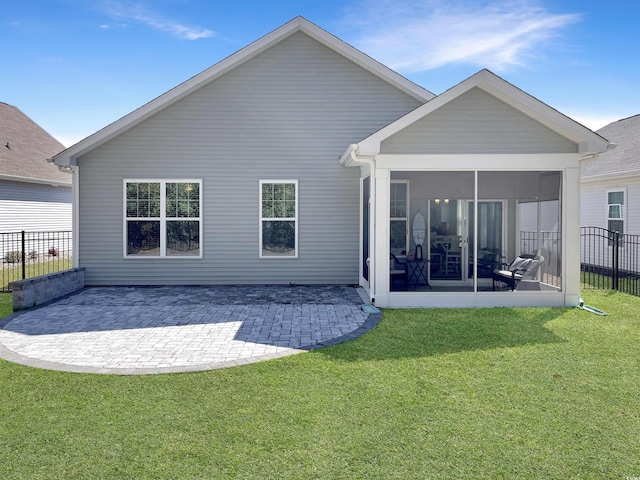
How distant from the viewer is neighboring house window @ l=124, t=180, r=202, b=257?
1209 cm

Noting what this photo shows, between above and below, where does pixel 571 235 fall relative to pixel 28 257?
above

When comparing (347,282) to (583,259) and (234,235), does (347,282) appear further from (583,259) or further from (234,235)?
(583,259)

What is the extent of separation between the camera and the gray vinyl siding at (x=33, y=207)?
1830 centimetres

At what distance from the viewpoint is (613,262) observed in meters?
12.0

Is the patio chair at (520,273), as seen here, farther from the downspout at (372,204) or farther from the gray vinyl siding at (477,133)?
the downspout at (372,204)

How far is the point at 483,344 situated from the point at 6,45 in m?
19.2

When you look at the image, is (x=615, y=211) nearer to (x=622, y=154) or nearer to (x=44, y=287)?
(x=622, y=154)

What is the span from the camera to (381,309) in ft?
30.5

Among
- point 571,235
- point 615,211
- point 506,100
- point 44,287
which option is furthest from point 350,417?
point 615,211

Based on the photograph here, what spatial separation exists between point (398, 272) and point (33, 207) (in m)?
17.2

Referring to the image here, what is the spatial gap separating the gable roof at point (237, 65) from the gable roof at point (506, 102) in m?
2.94

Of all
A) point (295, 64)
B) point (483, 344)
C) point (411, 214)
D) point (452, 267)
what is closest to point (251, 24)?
point (295, 64)

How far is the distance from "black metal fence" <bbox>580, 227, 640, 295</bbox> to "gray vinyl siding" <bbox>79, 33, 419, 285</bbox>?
21.1 ft

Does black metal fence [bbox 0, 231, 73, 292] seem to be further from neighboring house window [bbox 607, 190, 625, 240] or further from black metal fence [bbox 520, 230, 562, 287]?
neighboring house window [bbox 607, 190, 625, 240]
